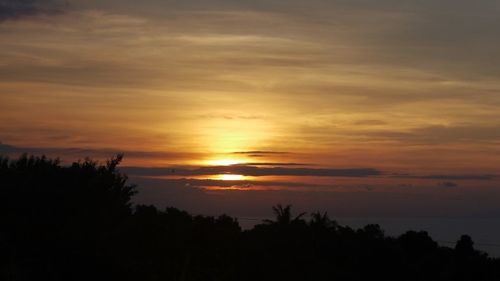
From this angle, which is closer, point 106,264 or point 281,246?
point 106,264

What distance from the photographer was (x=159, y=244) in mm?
55406

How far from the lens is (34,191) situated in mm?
44406

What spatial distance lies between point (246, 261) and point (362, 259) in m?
12.9

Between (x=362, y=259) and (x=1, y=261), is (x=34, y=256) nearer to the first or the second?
(x=1, y=261)

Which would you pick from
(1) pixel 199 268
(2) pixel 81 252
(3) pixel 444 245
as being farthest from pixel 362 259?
(2) pixel 81 252

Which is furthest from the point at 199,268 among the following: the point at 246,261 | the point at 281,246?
the point at 281,246

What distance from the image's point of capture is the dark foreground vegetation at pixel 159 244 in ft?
138

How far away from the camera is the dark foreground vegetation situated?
4216 cm

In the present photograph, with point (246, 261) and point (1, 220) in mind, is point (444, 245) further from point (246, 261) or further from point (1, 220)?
point (1, 220)

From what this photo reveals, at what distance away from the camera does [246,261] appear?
58.4m

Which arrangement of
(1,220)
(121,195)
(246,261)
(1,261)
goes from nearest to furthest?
1. (1,261)
2. (1,220)
3. (121,195)
4. (246,261)

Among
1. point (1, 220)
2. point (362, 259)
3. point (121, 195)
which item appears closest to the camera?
point (1, 220)

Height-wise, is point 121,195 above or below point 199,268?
above

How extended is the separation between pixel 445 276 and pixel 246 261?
64.1ft
